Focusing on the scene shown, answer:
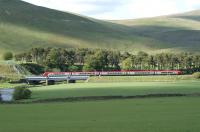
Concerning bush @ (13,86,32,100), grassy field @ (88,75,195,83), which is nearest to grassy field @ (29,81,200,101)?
bush @ (13,86,32,100)

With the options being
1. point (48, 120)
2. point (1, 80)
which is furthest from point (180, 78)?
point (48, 120)

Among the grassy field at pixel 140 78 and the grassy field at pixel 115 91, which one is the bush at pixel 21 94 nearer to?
the grassy field at pixel 115 91

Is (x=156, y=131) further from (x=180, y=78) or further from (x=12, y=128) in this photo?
(x=180, y=78)

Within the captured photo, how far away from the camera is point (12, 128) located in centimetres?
3950

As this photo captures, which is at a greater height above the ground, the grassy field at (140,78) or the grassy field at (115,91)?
the grassy field at (140,78)

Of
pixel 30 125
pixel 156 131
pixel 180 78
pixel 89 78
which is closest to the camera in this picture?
pixel 156 131

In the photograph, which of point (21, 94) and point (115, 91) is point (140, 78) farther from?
point (21, 94)

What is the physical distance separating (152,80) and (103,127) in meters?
132

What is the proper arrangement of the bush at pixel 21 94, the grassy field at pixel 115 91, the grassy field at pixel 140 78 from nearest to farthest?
the bush at pixel 21 94, the grassy field at pixel 115 91, the grassy field at pixel 140 78

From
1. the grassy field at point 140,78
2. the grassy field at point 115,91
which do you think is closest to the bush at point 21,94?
the grassy field at point 115,91

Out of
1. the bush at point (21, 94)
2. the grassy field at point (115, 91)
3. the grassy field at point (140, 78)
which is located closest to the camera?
the bush at point (21, 94)

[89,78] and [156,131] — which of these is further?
[89,78]

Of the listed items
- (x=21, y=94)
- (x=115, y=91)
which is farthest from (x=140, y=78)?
(x=21, y=94)

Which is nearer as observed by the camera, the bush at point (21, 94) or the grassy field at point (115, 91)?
the bush at point (21, 94)
